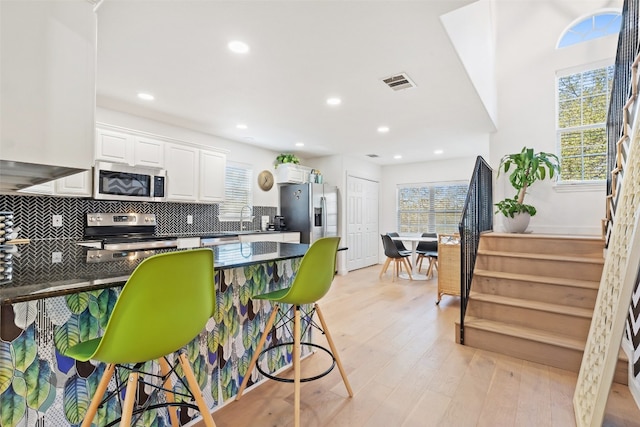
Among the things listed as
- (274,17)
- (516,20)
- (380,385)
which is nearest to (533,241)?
(380,385)

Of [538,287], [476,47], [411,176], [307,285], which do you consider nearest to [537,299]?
[538,287]

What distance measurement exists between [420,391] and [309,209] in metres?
3.81

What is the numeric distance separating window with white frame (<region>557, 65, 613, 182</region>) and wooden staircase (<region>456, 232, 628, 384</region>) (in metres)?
1.80

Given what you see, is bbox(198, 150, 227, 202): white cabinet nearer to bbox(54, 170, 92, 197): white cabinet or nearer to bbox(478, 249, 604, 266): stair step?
bbox(54, 170, 92, 197): white cabinet

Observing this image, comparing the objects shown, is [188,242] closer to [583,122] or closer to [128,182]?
[128,182]

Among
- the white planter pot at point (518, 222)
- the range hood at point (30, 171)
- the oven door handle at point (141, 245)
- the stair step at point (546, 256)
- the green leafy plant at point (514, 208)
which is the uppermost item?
the range hood at point (30, 171)

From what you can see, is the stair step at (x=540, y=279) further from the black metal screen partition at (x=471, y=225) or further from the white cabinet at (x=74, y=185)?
the white cabinet at (x=74, y=185)

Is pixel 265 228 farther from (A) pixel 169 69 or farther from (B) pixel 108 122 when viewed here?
(A) pixel 169 69

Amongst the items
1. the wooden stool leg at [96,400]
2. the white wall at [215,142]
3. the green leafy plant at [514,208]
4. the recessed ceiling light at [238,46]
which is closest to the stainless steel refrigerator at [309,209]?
the white wall at [215,142]

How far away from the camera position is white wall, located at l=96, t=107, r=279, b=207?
3764mm

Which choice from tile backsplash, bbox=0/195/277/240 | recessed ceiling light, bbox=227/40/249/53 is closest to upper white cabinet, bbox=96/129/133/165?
tile backsplash, bbox=0/195/277/240

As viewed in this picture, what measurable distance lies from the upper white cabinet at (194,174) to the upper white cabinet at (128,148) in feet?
0.44

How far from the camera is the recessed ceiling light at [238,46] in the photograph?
2.26m

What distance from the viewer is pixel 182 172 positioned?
13.4 feet
